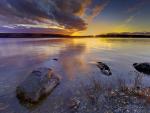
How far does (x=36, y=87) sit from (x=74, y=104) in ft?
8.54

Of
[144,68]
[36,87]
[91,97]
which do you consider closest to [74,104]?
[91,97]

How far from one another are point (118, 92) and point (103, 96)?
127 centimetres

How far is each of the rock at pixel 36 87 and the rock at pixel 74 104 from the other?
1.89 m

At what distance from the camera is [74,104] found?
9.32m

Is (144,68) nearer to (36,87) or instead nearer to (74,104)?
(74,104)

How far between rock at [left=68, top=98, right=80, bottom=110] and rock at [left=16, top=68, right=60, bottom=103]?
189cm

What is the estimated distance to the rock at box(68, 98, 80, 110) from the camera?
351 inches

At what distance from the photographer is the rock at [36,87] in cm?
965

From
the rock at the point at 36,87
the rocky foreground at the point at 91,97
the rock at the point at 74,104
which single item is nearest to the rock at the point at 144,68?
the rocky foreground at the point at 91,97

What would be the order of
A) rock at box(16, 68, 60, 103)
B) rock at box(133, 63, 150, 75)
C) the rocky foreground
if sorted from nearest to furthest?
the rocky foreground
rock at box(16, 68, 60, 103)
rock at box(133, 63, 150, 75)

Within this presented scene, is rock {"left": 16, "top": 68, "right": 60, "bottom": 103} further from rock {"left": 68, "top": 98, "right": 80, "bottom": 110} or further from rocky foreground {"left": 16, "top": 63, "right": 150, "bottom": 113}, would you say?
rock {"left": 68, "top": 98, "right": 80, "bottom": 110}

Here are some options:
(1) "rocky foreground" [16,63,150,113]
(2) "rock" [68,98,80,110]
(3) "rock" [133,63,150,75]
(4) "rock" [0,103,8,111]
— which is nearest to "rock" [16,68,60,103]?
(1) "rocky foreground" [16,63,150,113]

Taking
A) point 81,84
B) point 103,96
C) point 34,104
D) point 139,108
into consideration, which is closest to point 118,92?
point 103,96

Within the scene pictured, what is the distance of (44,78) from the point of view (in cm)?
1119
